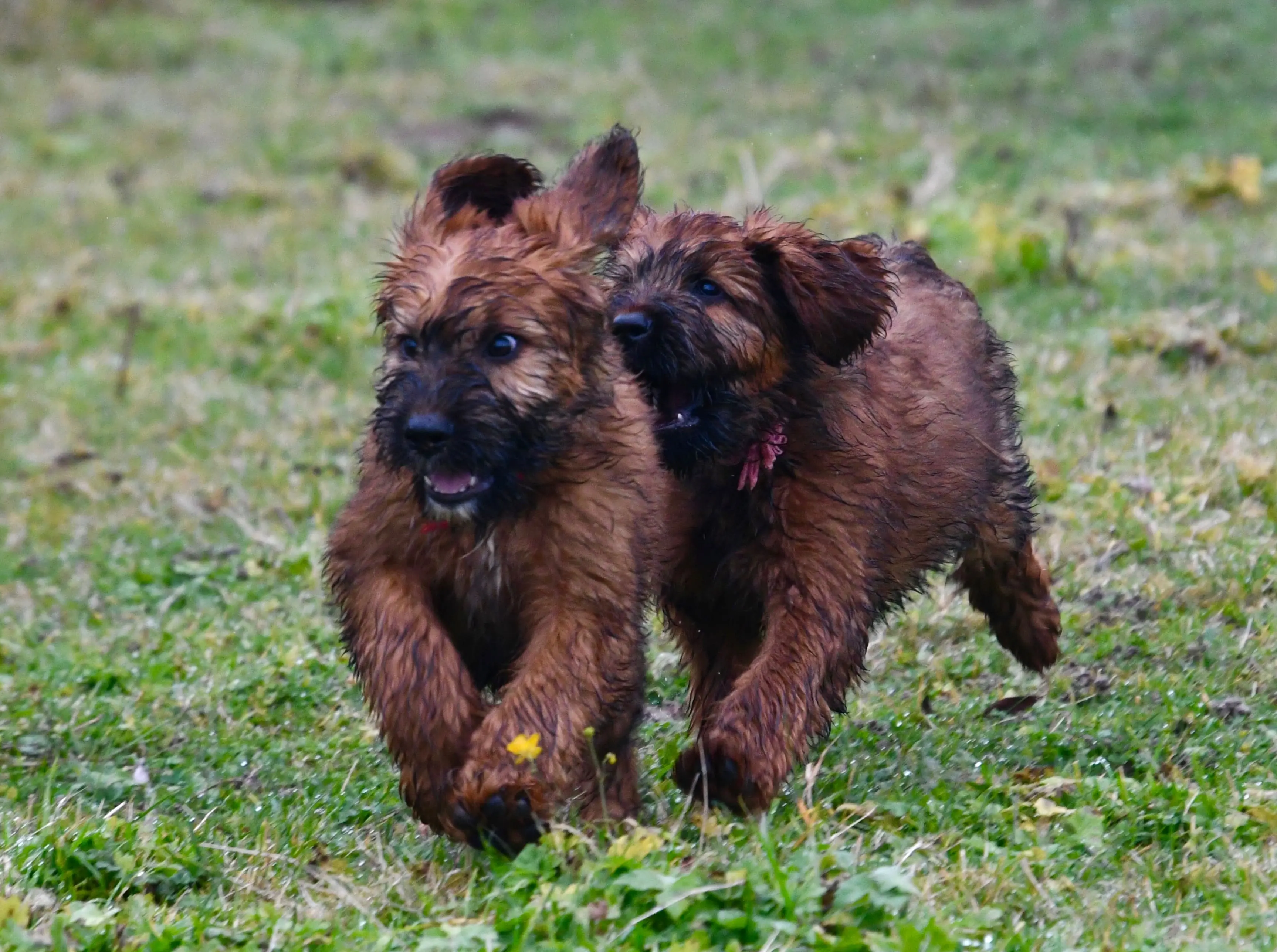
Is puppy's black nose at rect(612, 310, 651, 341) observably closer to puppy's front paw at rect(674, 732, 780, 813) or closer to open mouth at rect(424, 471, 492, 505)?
open mouth at rect(424, 471, 492, 505)

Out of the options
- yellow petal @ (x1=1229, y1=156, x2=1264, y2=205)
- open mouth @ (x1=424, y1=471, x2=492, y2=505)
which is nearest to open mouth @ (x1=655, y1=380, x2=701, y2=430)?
open mouth @ (x1=424, y1=471, x2=492, y2=505)

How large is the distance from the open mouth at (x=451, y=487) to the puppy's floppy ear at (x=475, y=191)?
0.78 metres

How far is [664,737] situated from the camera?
5.88m

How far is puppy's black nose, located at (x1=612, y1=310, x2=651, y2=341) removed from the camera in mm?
4902

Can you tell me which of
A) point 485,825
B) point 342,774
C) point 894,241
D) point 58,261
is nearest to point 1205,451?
point 894,241

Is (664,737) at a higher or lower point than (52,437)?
higher

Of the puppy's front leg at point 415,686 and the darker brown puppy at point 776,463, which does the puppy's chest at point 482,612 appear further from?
Result: the darker brown puppy at point 776,463

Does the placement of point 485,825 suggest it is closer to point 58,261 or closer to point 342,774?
point 342,774

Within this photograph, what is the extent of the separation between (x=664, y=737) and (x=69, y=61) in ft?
49.6

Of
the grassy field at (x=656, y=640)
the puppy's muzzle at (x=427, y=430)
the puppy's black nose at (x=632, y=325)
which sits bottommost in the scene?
the grassy field at (x=656, y=640)

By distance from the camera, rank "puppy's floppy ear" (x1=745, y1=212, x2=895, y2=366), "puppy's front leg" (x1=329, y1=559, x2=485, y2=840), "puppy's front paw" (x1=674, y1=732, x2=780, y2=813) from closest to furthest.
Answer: "puppy's front leg" (x1=329, y1=559, x2=485, y2=840) < "puppy's front paw" (x1=674, y1=732, x2=780, y2=813) < "puppy's floppy ear" (x1=745, y1=212, x2=895, y2=366)

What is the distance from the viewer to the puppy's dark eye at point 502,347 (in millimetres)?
4438

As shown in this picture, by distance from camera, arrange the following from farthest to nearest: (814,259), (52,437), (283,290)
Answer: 1. (283,290)
2. (52,437)
3. (814,259)

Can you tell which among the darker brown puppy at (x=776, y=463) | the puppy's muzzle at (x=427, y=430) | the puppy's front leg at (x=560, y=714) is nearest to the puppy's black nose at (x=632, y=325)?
the darker brown puppy at (x=776, y=463)
